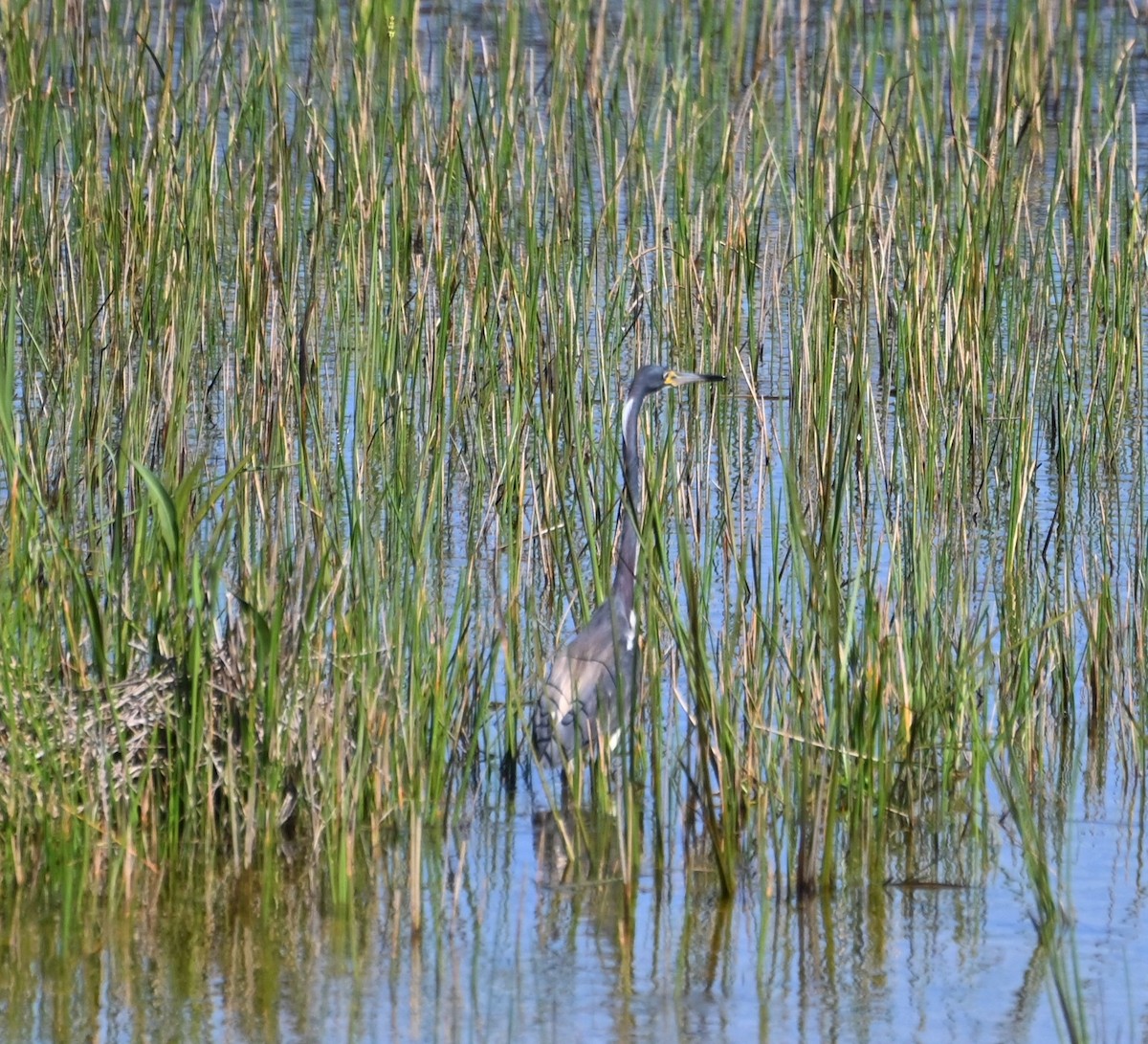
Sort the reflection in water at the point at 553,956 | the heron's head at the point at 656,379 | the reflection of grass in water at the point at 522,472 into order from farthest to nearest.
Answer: the heron's head at the point at 656,379 < the reflection of grass in water at the point at 522,472 < the reflection in water at the point at 553,956

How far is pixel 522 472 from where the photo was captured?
4.57 meters

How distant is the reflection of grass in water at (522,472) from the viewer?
10.4 ft

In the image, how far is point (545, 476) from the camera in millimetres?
4520

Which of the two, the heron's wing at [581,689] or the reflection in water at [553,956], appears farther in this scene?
the heron's wing at [581,689]

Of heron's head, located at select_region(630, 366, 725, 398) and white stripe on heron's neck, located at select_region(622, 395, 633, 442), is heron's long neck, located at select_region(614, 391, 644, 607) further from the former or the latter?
heron's head, located at select_region(630, 366, 725, 398)

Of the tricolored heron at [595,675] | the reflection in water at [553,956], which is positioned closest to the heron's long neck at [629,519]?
the tricolored heron at [595,675]

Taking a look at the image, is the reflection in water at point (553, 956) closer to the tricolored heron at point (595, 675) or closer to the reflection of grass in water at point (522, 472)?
the reflection of grass in water at point (522, 472)

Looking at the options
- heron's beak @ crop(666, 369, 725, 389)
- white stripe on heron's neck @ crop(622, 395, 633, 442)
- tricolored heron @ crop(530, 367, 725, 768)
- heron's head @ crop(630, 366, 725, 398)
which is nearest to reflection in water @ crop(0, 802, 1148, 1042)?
tricolored heron @ crop(530, 367, 725, 768)

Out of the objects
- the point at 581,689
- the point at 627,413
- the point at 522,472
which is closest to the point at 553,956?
the point at 581,689

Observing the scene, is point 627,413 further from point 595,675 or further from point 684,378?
point 595,675

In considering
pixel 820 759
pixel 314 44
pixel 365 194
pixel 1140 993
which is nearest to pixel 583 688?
pixel 820 759

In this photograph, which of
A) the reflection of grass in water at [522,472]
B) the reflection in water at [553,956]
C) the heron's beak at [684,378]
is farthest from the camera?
the heron's beak at [684,378]

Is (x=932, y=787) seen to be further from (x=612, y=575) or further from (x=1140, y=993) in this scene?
(x=612, y=575)

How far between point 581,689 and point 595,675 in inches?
2.0
